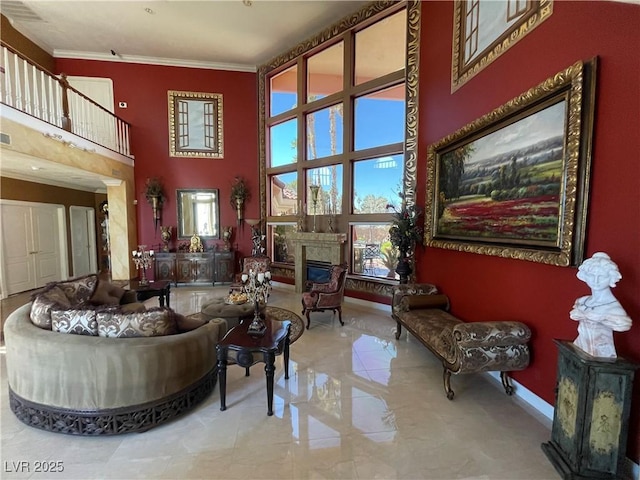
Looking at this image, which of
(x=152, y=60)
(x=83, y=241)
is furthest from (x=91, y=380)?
(x=83, y=241)

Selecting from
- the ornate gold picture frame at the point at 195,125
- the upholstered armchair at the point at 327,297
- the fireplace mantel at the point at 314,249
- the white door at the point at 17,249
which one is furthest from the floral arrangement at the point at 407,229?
the white door at the point at 17,249

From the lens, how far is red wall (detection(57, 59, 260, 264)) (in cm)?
741

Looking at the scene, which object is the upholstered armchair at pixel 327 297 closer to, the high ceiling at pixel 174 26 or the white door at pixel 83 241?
the high ceiling at pixel 174 26

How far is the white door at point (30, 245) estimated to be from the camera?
629cm

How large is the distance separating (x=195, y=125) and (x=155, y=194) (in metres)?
2.10

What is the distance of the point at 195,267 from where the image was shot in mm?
7387

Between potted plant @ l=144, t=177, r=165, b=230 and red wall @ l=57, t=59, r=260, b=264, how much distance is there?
14 centimetres

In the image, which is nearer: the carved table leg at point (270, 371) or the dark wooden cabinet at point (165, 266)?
the carved table leg at point (270, 371)

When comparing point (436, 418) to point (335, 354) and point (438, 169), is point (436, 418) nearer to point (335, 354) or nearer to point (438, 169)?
point (335, 354)

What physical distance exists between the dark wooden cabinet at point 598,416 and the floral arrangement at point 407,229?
9.40ft

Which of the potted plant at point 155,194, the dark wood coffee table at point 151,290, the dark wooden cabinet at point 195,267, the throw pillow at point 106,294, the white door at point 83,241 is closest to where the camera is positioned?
the throw pillow at point 106,294

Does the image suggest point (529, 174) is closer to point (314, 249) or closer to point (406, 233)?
point (406, 233)

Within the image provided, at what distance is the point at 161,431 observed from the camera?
2.29 metres

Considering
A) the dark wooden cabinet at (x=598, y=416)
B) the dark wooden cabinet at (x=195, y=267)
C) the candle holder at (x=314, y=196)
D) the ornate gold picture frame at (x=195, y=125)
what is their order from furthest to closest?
the ornate gold picture frame at (x=195, y=125) → the dark wooden cabinet at (x=195, y=267) → the candle holder at (x=314, y=196) → the dark wooden cabinet at (x=598, y=416)
